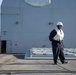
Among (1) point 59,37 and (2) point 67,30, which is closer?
(1) point 59,37

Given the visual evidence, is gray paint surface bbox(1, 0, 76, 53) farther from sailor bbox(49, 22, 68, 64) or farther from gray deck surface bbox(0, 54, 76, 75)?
gray deck surface bbox(0, 54, 76, 75)

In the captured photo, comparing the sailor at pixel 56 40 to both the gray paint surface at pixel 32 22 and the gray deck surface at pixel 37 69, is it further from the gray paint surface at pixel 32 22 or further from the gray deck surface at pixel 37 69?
the gray paint surface at pixel 32 22

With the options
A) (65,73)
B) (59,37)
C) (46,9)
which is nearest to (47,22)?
(46,9)

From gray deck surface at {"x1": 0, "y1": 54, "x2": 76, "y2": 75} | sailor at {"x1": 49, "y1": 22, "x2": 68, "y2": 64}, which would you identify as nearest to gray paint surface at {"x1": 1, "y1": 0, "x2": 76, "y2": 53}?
sailor at {"x1": 49, "y1": 22, "x2": 68, "y2": 64}

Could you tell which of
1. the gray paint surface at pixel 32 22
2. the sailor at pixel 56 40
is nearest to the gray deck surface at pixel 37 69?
the sailor at pixel 56 40

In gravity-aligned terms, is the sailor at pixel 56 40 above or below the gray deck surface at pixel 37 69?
above

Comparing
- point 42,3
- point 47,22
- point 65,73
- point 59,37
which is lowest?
point 65,73

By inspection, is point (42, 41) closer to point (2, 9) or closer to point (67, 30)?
point (67, 30)

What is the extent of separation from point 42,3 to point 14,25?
4326mm

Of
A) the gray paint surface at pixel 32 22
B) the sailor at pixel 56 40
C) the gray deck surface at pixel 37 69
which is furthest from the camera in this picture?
the gray paint surface at pixel 32 22

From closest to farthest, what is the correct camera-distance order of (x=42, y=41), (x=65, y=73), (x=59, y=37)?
(x=65, y=73) < (x=59, y=37) < (x=42, y=41)

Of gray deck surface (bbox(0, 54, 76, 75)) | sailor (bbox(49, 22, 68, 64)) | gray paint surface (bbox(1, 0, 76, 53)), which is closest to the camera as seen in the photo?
gray deck surface (bbox(0, 54, 76, 75))

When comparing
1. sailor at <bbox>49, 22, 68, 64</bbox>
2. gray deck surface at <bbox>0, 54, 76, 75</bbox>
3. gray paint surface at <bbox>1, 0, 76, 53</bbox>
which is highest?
gray paint surface at <bbox>1, 0, 76, 53</bbox>

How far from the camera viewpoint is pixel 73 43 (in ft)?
112
